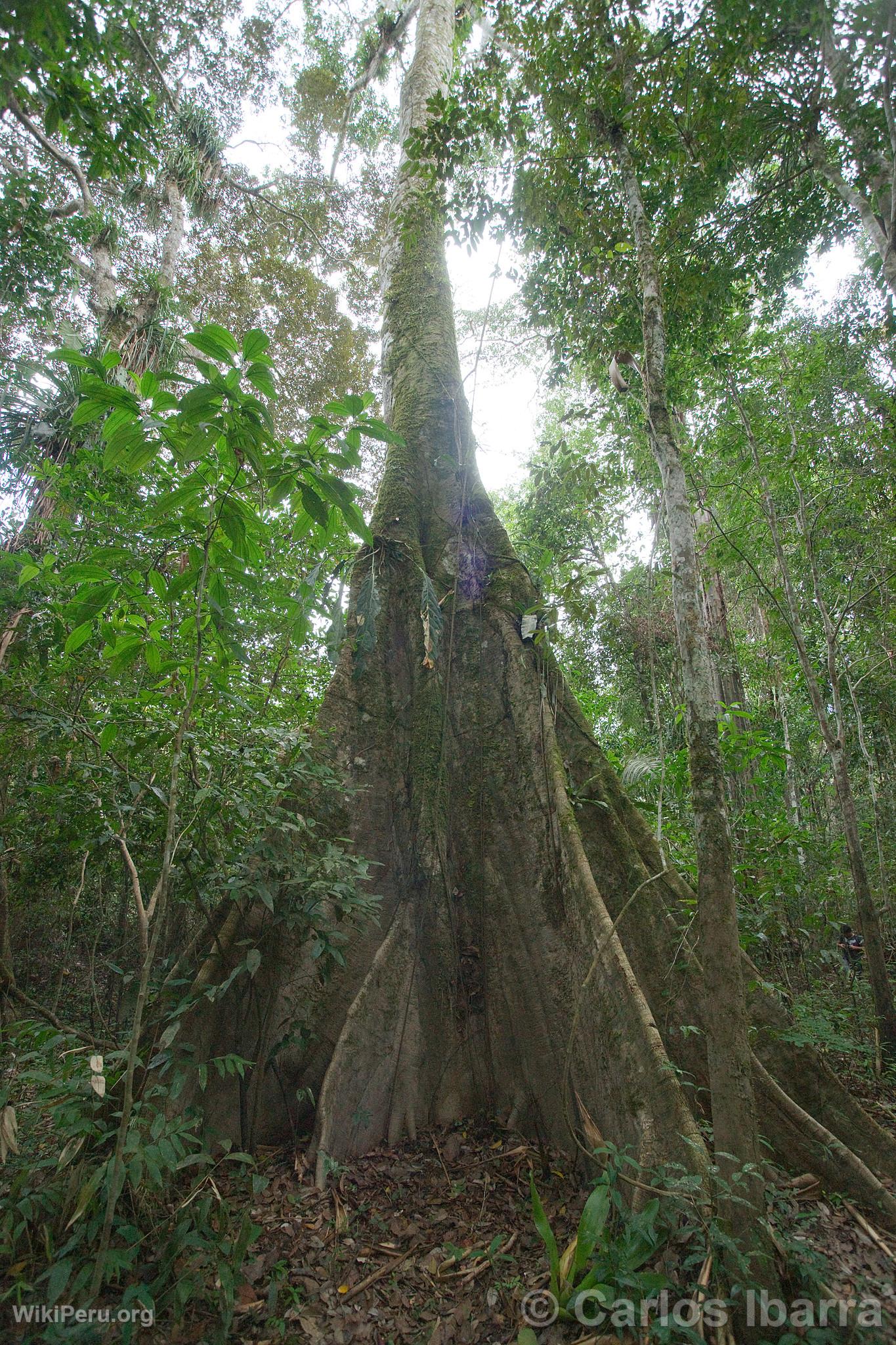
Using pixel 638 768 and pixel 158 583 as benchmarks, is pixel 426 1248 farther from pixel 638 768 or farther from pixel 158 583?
pixel 638 768

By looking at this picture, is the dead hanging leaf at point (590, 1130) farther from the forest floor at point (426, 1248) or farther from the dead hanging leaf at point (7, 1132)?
the dead hanging leaf at point (7, 1132)

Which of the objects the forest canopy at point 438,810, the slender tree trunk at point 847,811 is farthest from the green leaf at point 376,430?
the slender tree trunk at point 847,811

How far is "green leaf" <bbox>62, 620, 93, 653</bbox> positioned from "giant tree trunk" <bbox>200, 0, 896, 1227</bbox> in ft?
4.92

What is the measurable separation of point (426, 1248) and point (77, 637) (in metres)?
2.59

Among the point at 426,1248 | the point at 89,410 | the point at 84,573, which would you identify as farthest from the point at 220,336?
the point at 426,1248

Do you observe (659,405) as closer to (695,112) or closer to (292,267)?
(695,112)

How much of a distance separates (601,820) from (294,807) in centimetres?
170

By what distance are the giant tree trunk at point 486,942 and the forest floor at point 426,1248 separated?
17cm

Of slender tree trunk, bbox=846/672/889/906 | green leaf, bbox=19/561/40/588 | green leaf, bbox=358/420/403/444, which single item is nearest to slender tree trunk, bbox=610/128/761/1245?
green leaf, bbox=358/420/403/444

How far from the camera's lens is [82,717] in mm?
3074

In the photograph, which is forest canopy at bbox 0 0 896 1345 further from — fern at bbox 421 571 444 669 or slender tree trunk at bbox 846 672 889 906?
slender tree trunk at bbox 846 672 889 906

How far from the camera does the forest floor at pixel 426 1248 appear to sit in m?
1.99

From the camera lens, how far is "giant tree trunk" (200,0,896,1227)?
268 centimetres

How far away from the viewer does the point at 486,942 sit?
3332mm
